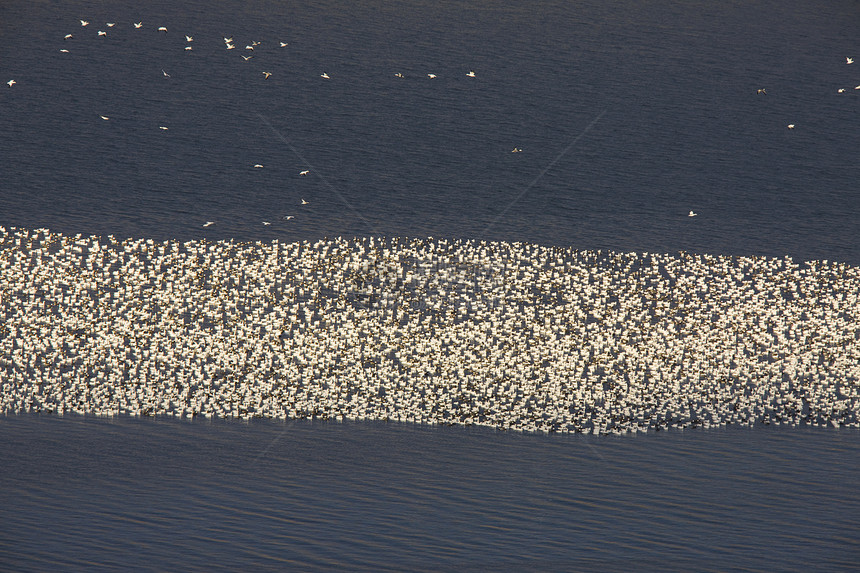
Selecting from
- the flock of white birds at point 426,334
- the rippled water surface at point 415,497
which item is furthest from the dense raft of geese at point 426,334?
the rippled water surface at point 415,497

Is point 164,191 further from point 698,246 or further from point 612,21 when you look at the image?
point 612,21

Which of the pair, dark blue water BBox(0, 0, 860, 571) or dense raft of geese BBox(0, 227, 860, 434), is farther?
dense raft of geese BBox(0, 227, 860, 434)

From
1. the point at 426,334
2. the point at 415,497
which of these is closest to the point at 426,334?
the point at 426,334

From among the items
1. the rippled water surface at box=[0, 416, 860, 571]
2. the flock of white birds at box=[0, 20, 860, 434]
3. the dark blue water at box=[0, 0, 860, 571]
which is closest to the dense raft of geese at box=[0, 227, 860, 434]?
the flock of white birds at box=[0, 20, 860, 434]

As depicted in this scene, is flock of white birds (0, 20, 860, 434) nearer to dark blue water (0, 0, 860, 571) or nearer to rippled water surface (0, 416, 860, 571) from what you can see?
rippled water surface (0, 416, 860, 571)

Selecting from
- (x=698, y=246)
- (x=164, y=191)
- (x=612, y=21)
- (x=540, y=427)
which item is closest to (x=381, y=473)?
(x=540, y=427)

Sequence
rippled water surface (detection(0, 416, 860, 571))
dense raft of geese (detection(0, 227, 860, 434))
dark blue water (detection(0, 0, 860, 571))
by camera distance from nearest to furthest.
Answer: rippled water surface (detection(0, 416, 860, 571)) → dark blue water (detection(0, 0, 860, 571)) → dense raft of geese (detection(0, 227, 860, 434))
